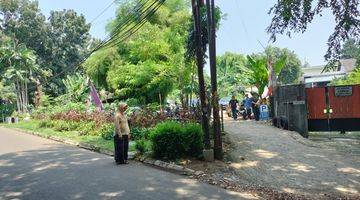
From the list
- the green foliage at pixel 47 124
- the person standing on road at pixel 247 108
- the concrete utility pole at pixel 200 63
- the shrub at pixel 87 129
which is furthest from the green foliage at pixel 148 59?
the concrete utility pole at pixel 200 63

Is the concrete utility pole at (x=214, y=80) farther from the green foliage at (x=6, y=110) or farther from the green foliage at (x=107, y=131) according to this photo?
the green foliage at (x=6, y=110)

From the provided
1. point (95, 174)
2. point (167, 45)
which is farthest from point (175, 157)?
point (167, 45)

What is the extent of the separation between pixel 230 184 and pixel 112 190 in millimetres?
2705

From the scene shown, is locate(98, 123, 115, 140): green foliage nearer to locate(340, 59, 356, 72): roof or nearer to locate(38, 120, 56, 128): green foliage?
locate(38, 120, 56, 128): green foliage

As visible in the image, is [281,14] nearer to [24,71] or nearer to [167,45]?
[167,45]

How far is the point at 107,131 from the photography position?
21.1 meters

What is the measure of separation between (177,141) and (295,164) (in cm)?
331

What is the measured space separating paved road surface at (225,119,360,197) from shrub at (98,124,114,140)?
575 cm

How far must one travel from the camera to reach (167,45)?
96.7 feet

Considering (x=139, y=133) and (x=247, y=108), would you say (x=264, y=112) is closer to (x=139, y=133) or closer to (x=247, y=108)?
(x=247, y=108)

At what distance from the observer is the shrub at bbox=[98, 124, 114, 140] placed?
66.9 ft

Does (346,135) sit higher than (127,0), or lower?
lower

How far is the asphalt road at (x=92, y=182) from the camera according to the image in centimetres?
949

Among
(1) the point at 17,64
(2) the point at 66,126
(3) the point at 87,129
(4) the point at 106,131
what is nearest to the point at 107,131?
(4) the point at 106,131
